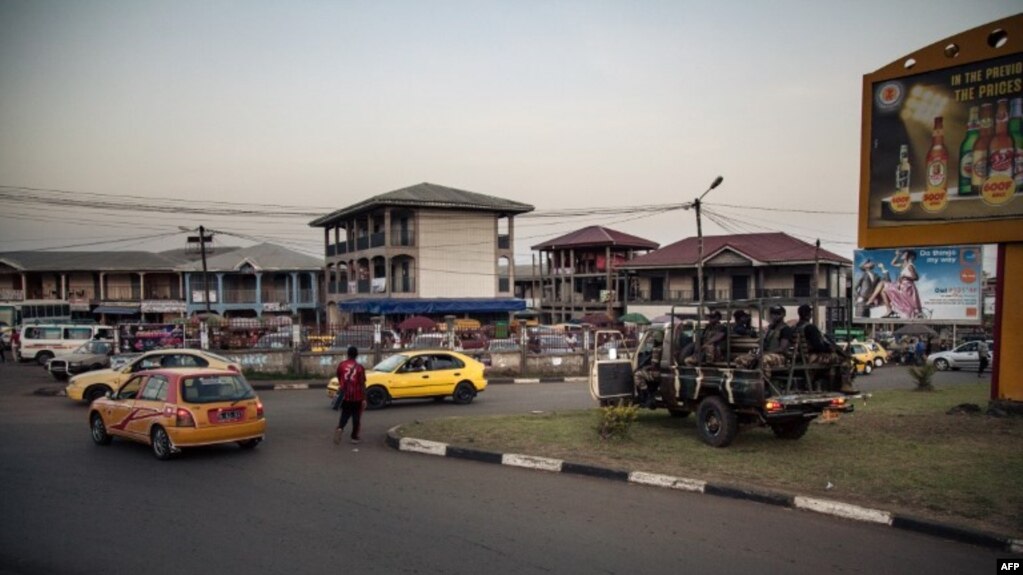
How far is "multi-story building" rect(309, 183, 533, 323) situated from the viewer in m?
45.7

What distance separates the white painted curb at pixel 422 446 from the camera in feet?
37.8

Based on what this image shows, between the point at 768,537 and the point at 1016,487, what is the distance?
3.35m

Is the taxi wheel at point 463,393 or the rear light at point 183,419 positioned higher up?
the rear light at point 183,419

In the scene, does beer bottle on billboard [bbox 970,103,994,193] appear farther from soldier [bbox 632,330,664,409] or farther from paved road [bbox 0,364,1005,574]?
paved road [bbox 0,364,1005,574]

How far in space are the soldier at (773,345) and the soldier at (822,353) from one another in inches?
8.3


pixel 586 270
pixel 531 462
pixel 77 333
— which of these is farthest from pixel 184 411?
pixel 586 270

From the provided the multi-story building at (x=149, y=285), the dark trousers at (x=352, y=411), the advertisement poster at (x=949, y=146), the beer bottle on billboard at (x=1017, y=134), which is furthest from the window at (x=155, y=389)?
the multi-story building at (x=149, y=285)

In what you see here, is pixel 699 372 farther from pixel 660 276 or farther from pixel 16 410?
pixel 660 276

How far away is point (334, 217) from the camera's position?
2039 inches

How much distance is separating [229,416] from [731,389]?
7.51 meters

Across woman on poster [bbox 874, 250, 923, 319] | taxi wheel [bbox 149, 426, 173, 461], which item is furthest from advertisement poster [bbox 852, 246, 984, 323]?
taxi wheel [bbox 149, 426, 173, 461]

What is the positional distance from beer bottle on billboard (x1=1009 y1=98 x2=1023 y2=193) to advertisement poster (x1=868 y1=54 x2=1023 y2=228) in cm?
1

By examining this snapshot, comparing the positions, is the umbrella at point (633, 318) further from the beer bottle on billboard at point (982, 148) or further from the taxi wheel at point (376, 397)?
the beer bottle on billboard at point (982, 148)

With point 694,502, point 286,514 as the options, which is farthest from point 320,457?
point 694,502
